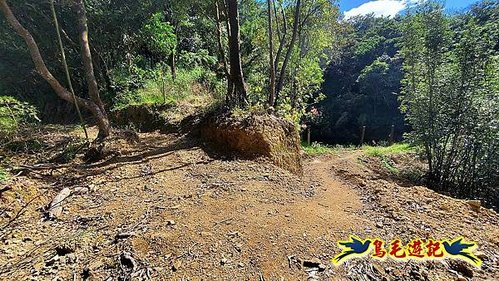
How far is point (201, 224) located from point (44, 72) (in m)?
2.75

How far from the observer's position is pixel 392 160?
7711mm

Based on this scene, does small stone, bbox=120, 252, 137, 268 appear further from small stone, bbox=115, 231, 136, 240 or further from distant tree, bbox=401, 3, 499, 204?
distant tree, bbox=401, 3, 499, 204

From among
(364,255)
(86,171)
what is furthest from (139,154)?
(364,255)

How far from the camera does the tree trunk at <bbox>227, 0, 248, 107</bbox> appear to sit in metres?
3.95

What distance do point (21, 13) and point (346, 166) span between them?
8.79 meters

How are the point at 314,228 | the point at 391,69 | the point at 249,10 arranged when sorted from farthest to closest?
the point at 391,69 < the point at 249,10 < the point at 314,228

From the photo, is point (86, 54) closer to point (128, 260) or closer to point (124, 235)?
point (124, 235)

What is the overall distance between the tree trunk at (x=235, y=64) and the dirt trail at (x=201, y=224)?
112 centimetres

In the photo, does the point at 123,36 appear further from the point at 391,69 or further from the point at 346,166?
the point at 391,69

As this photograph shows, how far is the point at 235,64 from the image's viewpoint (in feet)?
13.2

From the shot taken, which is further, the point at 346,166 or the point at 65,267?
the point at 346,166

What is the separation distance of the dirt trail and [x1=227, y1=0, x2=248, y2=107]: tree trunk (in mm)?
1122

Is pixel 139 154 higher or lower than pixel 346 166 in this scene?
higher

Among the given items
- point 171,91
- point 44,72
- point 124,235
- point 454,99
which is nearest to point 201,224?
point 124,235
